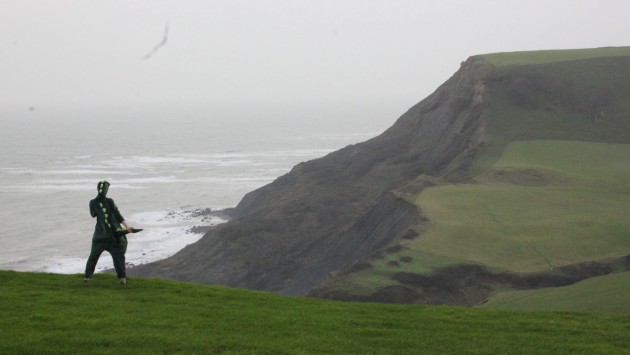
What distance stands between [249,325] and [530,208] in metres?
29.5

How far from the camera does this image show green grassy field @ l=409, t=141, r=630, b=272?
108 feet

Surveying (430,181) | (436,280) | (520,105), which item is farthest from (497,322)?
(520,105)

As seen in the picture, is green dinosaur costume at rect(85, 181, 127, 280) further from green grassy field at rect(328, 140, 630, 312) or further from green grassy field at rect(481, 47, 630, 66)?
green grassy field at rect(481, 47, 630, 66)

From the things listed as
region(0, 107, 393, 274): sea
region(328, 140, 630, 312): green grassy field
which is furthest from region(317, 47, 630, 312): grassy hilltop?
region(0, 107, 393, 274): sea

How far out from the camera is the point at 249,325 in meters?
13.2

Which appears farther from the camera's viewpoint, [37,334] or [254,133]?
[254,133]

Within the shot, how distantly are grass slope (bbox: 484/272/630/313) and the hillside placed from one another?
4105mm

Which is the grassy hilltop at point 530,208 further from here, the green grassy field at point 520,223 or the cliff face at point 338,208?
the cliff face at point 338,208

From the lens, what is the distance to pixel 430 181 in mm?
49500

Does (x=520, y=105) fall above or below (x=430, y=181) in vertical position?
above

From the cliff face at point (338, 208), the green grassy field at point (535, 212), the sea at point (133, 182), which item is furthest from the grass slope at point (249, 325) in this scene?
the sea at point (133, 182)

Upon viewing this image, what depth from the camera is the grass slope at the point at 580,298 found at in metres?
18.2

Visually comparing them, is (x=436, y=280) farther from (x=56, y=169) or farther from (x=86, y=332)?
(x=56, y=169)

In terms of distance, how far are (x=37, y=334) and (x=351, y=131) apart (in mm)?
174243
